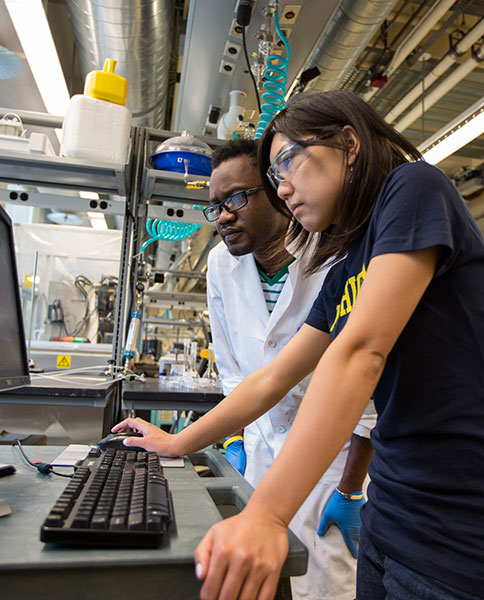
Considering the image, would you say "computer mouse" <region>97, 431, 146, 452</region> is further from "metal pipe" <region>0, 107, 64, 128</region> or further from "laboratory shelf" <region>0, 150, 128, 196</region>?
"metal pipe" <region>0, 107, 64, 128</region>

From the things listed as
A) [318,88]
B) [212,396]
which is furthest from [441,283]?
[318,88]

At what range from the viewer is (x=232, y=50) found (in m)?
2.13

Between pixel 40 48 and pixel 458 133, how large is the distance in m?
2.34

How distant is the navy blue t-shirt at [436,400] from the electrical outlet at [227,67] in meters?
1.88

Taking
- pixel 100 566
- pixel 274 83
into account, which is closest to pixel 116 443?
pixel 100 566

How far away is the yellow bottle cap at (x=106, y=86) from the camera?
1891mm

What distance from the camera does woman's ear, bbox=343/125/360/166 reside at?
0.78 meters

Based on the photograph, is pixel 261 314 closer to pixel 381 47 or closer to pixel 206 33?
pixel 206 33

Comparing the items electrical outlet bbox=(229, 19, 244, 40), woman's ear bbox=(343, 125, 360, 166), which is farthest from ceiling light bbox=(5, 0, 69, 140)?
woman's ear bbox=(343, 125, 360, 166)

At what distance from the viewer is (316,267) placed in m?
0.99

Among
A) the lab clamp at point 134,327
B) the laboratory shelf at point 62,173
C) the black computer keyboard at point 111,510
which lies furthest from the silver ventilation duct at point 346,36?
the black computer keyboard at point 111,510

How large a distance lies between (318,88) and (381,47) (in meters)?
1.41

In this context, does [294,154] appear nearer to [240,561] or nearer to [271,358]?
[240,561]

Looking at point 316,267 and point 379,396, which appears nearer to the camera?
point 379,396
